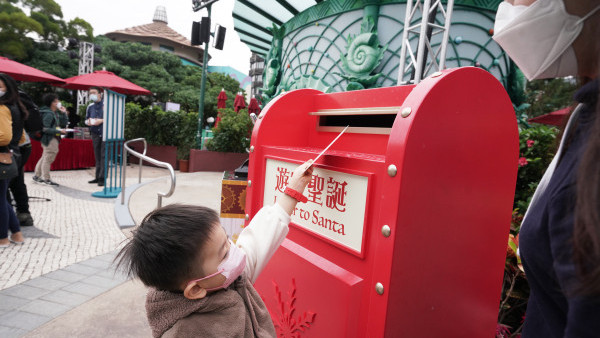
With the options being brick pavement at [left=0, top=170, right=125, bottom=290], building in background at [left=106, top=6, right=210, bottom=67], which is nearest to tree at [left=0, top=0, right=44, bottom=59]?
brick pavement at [left=0, top=170, right=125, bottom=290]

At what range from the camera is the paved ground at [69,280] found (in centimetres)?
219

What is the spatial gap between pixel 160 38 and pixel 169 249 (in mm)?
37181

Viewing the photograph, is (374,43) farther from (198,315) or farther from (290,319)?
Result: (198,315)

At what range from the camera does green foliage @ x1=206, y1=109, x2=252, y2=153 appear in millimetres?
8781

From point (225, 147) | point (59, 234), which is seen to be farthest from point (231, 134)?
point (59, 234)

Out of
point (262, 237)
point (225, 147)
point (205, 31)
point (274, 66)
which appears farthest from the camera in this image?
point (274, 66)

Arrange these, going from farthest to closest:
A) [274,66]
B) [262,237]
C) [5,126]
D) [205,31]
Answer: [274,66]
[205,31]
[5,126]
[262,237]

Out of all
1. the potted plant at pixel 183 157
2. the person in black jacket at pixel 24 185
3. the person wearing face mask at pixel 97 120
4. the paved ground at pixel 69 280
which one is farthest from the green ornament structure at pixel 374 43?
the person in black jacket at pixel 24 185

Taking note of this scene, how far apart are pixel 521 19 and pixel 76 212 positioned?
546 cm

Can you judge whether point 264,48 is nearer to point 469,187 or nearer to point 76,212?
point 76,212

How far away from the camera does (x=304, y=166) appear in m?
1.26

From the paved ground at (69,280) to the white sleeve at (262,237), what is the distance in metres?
0.52

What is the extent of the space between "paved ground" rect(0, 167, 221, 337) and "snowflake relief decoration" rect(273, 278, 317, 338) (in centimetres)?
68

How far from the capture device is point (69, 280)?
2.78 metres
